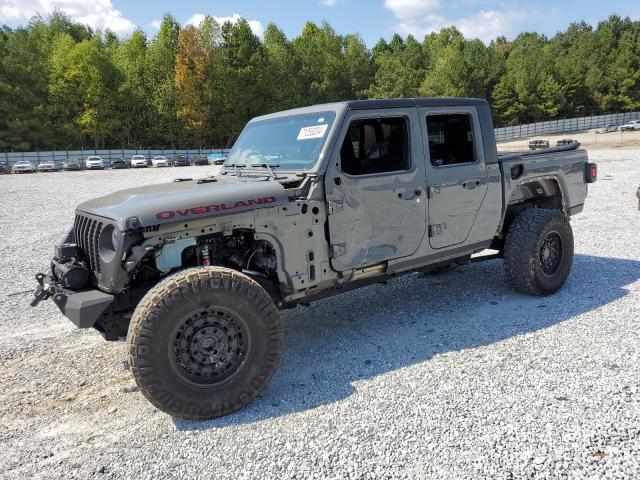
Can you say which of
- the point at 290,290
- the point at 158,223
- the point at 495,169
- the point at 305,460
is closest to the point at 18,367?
the point at 158,223

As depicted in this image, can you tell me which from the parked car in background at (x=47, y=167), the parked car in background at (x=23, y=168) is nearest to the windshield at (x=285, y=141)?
the parked car in background at (x=23, y=168)

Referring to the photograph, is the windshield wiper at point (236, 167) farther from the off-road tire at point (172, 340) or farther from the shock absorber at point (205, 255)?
the off-road tire at point (172, 340)

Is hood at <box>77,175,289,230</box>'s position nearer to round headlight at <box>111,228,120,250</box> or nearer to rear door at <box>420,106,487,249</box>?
round headlight at <box>111,228,120,250</box>

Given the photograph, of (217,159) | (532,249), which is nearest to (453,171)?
(532,249)

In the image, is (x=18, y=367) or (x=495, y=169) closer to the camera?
(x=18, y=367)

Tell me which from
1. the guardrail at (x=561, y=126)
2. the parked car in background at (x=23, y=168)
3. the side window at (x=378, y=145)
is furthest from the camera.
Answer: the guardrail at (x=561, y=126)

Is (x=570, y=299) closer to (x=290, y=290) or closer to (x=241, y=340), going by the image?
(x=290, y=290)

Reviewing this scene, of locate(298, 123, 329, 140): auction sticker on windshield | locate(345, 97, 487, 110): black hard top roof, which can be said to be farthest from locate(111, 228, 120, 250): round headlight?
locate(345, 97, 487, 110): black hard top roof

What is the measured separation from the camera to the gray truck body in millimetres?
3355

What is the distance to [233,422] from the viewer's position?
10.9 ft

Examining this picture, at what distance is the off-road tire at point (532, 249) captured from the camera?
5141 millimetres

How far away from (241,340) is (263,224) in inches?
32.3

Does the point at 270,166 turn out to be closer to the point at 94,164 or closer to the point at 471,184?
the point at 471,184

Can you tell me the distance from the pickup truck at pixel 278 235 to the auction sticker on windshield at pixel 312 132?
0.04ft
